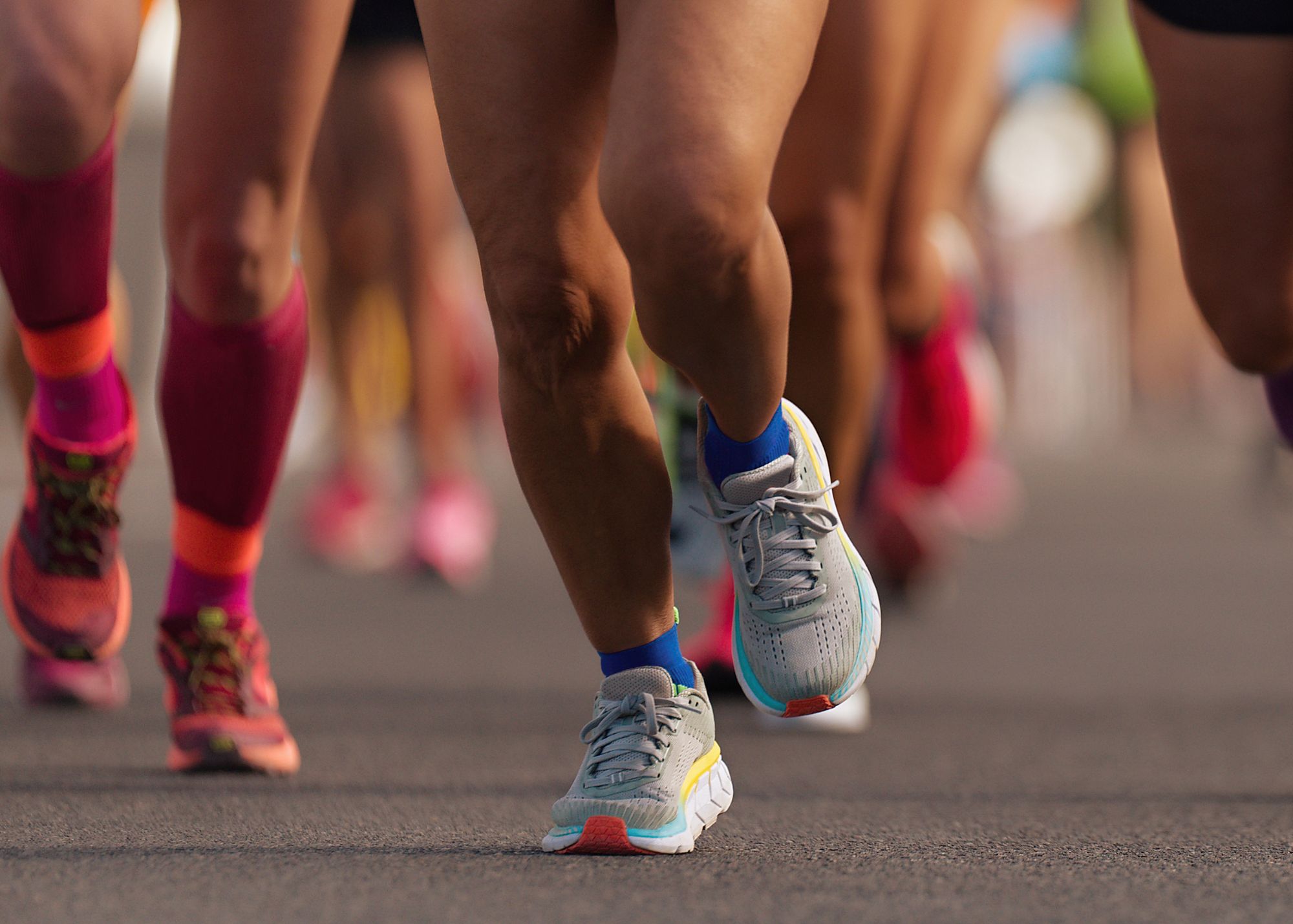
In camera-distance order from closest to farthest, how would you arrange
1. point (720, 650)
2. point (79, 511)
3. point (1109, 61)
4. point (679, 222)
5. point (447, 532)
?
1. point (679, 222)
2. point (79, 511)
3. point (720, 650)
4. point (447, 532)
5. point (1109, 61)

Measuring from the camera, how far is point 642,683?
8.16 ft

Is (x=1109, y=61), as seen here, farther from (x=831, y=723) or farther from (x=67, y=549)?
(x=67, y=549)

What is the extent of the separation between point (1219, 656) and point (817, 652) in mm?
2742

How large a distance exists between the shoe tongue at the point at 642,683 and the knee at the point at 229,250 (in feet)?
2.99

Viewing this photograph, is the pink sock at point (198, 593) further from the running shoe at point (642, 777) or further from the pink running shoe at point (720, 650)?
the pink running shoe at point (720, 650)

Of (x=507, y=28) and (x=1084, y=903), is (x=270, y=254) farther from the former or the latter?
(x=1084, y=903)

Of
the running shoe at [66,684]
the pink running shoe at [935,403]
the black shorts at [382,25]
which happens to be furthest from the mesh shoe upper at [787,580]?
the black shorts at [382,25]

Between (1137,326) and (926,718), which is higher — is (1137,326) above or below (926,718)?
below

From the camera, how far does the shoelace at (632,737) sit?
242 centimetres

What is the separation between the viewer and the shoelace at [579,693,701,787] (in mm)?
2424

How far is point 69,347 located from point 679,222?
1309mm

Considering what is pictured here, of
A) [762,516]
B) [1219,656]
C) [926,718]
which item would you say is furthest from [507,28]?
[1219,656]

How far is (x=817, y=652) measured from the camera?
95.0 inches

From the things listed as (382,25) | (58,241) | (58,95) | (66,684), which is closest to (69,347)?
(58,241)
